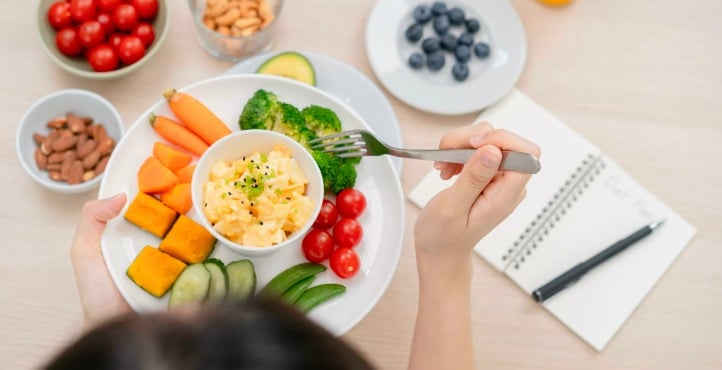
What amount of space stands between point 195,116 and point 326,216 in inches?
10.7

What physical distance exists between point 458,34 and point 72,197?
80 centimetres

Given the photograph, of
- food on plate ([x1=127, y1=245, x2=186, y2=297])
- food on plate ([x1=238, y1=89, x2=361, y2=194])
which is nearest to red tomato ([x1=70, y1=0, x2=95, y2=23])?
food on plate ([x1=238, y1=89, x2=361, y2=194])

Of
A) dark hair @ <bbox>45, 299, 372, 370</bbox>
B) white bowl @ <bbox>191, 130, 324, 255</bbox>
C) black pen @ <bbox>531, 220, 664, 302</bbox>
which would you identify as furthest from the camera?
black pen @ <bbox>531, 220, 664, 302</bbox>

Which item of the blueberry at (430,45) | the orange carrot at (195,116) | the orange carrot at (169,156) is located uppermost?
the blueberry at (430,45)

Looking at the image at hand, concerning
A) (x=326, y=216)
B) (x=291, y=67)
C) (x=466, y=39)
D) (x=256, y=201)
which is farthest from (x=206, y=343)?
(x=466, y=39)

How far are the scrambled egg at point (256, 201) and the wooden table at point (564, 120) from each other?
26 cm

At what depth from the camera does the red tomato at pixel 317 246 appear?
108cm

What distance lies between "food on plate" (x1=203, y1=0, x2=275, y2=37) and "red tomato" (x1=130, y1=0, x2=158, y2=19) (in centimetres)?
9

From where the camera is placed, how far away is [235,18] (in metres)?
1.28

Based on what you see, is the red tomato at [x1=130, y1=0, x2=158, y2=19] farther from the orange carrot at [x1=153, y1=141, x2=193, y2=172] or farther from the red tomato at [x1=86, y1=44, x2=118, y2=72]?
the orange carrot at [x1=153, y1=141, x2=193, y2=172]

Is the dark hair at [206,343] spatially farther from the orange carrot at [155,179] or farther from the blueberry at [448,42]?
the blueberry at [448,42]

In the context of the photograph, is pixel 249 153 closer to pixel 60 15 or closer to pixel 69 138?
pixel 69 138

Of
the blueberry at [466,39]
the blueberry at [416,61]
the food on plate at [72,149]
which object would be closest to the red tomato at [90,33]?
the food on plate at [72,149]

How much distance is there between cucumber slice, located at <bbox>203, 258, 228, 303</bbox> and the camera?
101 centimetres
